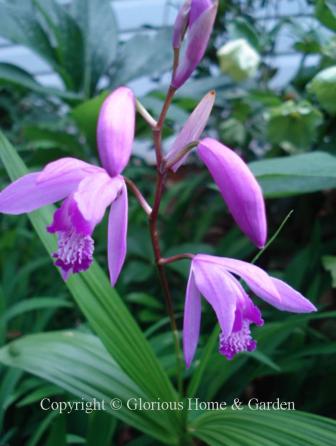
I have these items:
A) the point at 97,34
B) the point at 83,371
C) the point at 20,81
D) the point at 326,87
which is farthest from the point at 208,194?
the point at 83,371

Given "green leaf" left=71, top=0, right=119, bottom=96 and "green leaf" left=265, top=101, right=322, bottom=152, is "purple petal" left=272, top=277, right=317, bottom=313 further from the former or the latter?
"green leaf" left=71, top=0, right=119, bottom=96

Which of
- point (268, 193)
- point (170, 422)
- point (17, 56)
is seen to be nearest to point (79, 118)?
point (268, 193)

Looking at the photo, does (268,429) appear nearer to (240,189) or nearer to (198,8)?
(240,189)

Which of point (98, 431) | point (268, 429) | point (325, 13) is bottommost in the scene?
point (98, 431)

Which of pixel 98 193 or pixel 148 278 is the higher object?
pixel 98 193

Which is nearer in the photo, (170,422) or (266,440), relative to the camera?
(266,440)

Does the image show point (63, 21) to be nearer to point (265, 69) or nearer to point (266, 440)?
point (265, 69)
